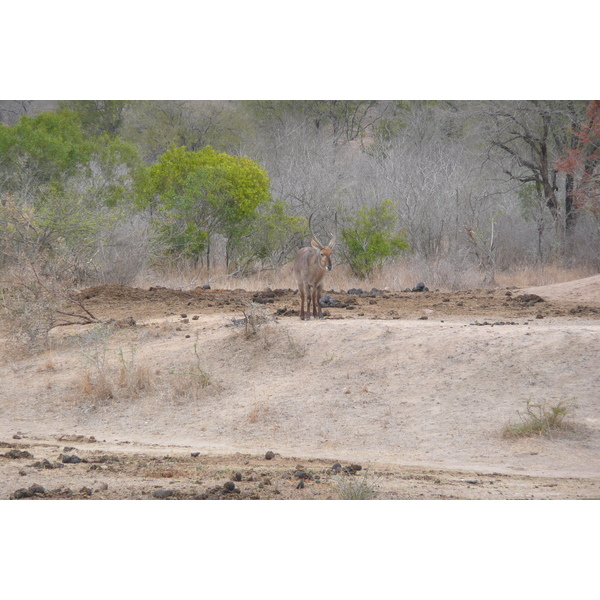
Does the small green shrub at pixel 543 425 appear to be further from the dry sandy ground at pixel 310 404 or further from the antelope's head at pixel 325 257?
the antelope's head at pixel 325 257

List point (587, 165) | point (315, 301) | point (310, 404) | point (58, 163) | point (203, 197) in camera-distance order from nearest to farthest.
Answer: point (310, 404) → point (315, 301) → point (203, 197) → point (587, 165) → point (58, 163)

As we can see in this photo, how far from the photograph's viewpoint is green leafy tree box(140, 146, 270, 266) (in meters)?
18.2

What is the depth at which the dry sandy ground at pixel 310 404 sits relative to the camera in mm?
6645

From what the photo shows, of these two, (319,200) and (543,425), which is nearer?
(543,425)

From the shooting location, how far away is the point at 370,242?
58.9 feet

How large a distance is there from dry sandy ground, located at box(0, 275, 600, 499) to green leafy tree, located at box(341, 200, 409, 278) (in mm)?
5333

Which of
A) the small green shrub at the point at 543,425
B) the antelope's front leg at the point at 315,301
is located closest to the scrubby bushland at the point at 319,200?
the antelope's front leg at the point at 315,301

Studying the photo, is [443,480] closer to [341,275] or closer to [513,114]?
[341,275]

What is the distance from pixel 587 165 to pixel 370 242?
5.73m

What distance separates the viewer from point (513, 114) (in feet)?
68.4

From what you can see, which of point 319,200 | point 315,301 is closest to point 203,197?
point 319,200

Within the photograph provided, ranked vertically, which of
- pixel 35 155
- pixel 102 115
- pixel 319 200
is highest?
pixel 102 115

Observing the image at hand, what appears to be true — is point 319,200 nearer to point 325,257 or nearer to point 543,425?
point 325,257

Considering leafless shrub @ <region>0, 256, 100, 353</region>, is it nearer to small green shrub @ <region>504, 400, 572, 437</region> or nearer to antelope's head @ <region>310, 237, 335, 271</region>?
antelope's head @ <region>310, 237, 335, 271</region>
